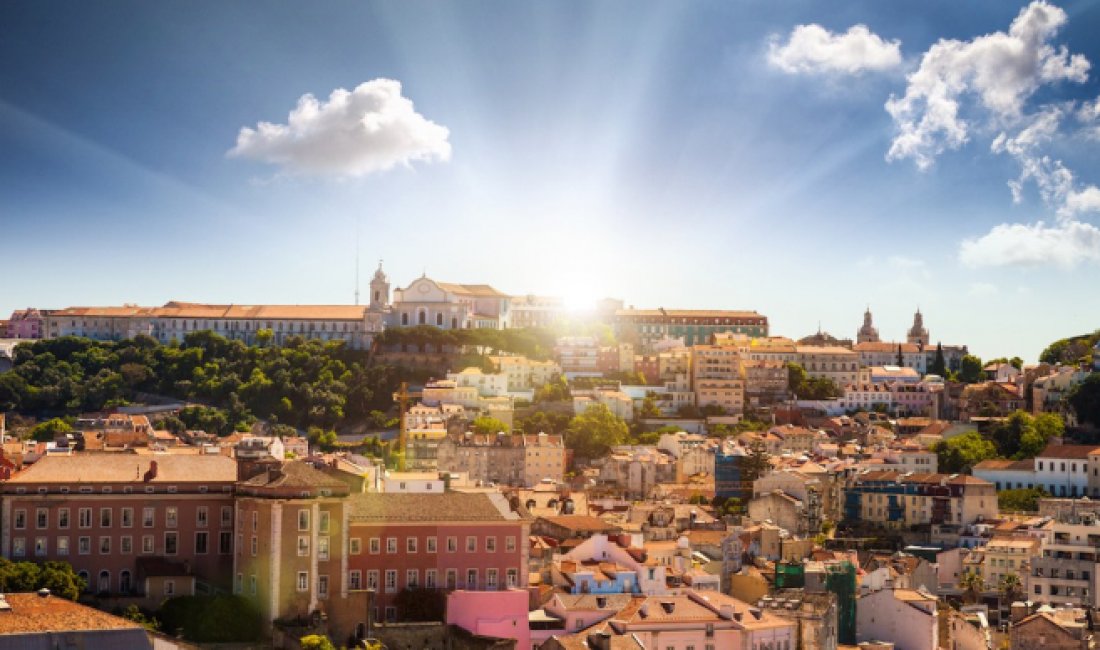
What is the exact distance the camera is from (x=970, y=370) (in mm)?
90625

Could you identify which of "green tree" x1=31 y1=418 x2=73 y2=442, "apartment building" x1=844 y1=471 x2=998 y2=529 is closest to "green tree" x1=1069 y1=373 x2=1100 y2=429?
"apartment building" x1=844 y1=471 x2=998 y2=529

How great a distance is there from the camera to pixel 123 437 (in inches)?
2286

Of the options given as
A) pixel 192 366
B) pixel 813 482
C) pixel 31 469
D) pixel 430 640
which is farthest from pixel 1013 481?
pixel 192 366

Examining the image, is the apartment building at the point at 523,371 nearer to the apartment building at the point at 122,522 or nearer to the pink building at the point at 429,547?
the pink building at the point at 429,547

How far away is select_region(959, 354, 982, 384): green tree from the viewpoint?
90000 mm

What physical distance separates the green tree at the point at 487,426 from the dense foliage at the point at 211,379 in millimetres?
10209

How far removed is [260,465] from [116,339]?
68.6 m

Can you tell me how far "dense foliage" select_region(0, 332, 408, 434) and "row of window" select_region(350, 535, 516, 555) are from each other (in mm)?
43502

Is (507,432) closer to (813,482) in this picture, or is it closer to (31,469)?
(813,482)

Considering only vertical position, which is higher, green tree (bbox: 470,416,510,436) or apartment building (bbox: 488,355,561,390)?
apartment building (bbox: 488,355,561,390)

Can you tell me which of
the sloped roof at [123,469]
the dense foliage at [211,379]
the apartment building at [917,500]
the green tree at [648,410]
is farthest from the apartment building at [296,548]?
the green tree at [648,410]

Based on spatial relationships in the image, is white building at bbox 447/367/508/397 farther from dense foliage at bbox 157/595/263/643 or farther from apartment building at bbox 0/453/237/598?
dense foliage at bbox 157/595/263/643

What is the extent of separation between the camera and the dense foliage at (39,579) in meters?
32.0

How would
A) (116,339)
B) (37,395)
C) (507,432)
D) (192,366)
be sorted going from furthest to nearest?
(116,339) → (192,366) → (37,395) → (507,432)
